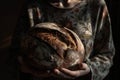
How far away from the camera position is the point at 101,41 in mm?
936

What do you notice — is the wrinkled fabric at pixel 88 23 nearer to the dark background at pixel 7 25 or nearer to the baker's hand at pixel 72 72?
the baker's hand at pixel 72 72

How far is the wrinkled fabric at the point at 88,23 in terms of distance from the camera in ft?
2.99

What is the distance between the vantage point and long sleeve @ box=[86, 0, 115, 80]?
93 cm

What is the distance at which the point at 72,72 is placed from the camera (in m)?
0.85

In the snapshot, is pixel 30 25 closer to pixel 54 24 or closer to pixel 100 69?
pixel 54 24

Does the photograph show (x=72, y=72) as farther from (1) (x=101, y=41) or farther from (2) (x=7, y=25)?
(2) (x=7, y=25)

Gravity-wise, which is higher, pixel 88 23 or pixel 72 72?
pixel 88 23

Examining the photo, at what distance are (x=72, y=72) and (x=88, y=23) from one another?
0.47ft

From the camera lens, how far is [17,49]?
941 mm

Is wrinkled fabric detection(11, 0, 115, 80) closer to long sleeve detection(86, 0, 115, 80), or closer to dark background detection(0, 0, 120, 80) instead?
long sleeve detection(86, 0, 115, 80)

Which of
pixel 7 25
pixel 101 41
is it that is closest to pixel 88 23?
pixel 101 41

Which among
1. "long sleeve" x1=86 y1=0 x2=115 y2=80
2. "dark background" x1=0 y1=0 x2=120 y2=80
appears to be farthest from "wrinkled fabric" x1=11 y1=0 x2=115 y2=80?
"dark background" x1=0 y1=0 x2=120 y2=80

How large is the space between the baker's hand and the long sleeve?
47 millimetres

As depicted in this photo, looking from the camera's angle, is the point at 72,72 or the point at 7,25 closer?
the point at 72,72
